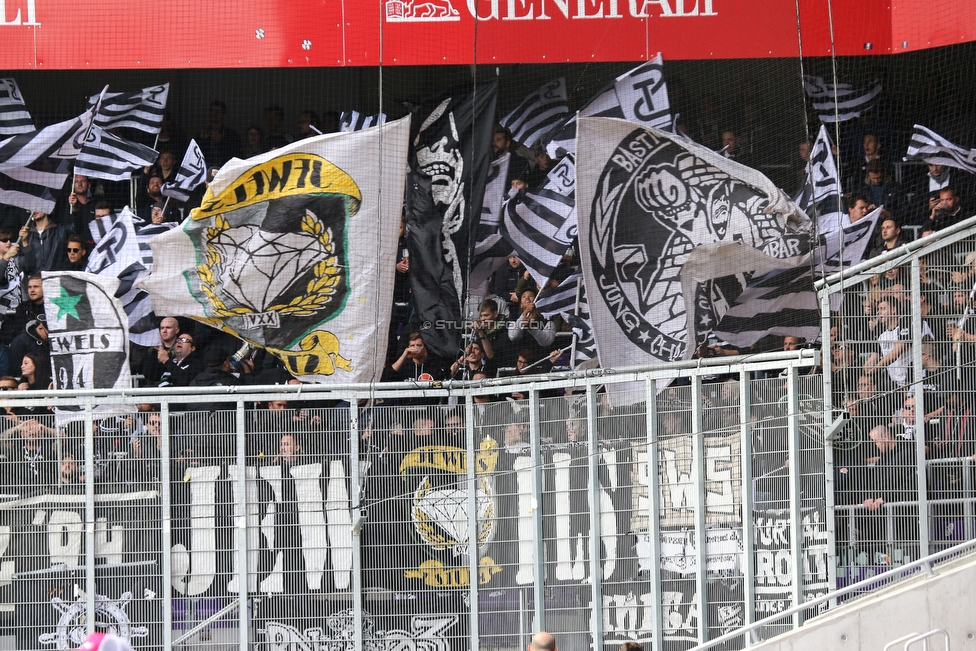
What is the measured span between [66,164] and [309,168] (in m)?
2.60

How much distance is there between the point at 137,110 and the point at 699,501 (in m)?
6.13

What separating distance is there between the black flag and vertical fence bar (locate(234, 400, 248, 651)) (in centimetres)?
169

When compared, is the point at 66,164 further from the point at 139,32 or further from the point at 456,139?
the point at 456,139

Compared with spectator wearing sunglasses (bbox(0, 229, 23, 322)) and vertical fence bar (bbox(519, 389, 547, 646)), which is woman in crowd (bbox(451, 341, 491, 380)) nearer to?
vertical fence bar (bbox(519, 389, 547, 646))

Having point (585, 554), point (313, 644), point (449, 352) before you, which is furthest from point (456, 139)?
point (313, 644)

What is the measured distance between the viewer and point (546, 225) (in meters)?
8.47

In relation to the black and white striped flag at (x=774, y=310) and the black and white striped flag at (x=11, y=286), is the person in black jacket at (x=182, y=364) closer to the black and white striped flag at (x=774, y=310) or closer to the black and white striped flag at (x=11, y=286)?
the black and white striped flag at (x=11, y=286)

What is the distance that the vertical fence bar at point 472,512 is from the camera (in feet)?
26.6

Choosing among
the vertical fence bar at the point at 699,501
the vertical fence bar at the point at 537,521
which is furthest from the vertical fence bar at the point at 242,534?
the vertical fence bar at the point at 699,501

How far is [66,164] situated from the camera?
10.1 m

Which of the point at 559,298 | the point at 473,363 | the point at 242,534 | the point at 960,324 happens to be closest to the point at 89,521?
the point at 242,534

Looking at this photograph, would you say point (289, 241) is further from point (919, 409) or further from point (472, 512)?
point (919, 409)

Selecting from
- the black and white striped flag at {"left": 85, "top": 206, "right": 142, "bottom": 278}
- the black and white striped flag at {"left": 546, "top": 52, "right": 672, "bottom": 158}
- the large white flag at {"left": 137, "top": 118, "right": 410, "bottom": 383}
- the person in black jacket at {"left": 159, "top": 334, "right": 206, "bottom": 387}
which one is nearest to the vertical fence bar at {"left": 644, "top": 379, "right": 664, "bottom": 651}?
the black and white striped flag at {"left": 546, "top": 52, "right": 672, "bottom": 158}

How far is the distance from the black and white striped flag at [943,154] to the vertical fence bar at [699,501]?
10.4ft
